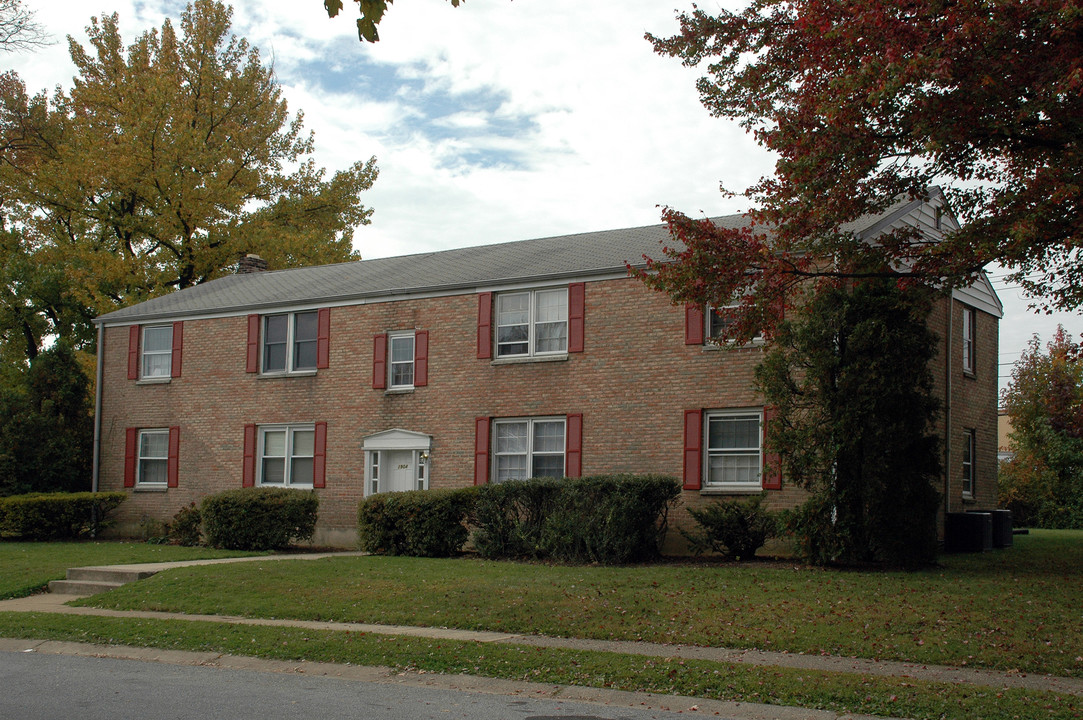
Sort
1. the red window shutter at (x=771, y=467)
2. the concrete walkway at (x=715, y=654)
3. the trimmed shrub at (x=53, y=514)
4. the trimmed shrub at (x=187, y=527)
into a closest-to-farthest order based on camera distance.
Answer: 1. the concrete walkway at (x=715, y=654)
2. the red window shutter at (x=771, y=467)
3. the trimmed shrub at (x=187, y=527)
4. the trimmed shrub at (x=53, y=514)

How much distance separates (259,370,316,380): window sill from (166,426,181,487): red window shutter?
303 centimetres

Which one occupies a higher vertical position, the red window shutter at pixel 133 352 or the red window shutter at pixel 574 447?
the red window shutter at pixel 133 352

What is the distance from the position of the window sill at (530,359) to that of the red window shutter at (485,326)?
0.29 metres

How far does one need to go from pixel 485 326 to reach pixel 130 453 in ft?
36.8

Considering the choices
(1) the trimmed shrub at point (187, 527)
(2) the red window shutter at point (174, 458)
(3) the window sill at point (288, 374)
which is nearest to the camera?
(1) the trimmed shrub at point (187, 527)

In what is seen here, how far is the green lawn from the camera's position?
1049 centimetres

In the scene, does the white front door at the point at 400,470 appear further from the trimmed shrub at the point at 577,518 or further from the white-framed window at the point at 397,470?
the trimmed shrub at the point at 577,518

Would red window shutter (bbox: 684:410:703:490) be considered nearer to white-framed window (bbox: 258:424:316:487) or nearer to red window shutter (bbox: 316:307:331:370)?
red window shutter (bbox: 316:307:331:370)

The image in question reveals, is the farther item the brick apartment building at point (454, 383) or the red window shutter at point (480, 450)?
the red window shutter at point (480, 450)

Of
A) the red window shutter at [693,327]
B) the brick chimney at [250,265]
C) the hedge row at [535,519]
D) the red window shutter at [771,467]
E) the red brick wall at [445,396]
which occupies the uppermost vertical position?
the brick chimney at [250,265]

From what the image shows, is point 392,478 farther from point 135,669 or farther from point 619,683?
point 619,683

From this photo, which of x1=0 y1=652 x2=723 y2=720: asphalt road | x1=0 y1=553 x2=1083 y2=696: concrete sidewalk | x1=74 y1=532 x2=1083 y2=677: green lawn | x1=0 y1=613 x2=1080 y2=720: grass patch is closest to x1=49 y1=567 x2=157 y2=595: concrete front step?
x1=74 y1=532 x2=1083 y2=677: green lawn

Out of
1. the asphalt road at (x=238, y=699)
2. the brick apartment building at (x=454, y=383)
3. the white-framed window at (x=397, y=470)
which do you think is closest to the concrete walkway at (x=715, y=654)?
the asphalt road at (x=238, y=699)

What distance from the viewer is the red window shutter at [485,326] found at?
22.0 meters
